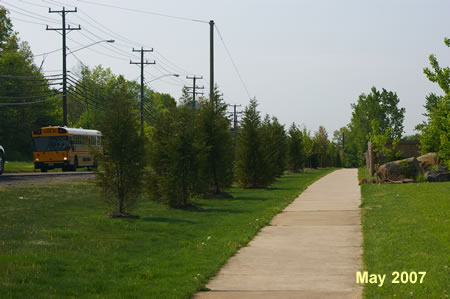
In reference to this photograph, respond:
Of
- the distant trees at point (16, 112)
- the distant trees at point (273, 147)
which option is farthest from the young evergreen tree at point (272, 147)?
the distant trees at point (16, 112)

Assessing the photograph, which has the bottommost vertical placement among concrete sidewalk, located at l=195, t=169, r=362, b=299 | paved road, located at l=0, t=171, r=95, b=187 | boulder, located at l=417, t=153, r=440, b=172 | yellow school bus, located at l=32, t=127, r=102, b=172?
concrete sidewalk, located at l=195, t=169, r=362, b=299

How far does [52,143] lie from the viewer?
4262cm

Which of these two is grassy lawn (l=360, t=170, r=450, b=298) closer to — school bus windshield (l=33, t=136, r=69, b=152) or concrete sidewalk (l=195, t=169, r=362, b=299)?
concrete sidewalk (l=195, t=169, r=362, b=299)

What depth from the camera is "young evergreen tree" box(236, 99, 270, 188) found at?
3219 cm

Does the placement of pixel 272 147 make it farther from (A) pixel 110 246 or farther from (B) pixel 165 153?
(A) pixel 110 246

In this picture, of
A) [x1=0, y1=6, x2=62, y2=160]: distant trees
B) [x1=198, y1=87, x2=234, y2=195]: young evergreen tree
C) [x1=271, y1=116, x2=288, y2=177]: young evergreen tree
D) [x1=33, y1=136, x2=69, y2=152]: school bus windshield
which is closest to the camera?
[x1=198, y1=87, x2=234, y2=195]: young evergreen tree

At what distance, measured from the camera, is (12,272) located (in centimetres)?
971

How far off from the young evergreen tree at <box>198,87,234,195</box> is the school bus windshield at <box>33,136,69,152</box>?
60.7ft

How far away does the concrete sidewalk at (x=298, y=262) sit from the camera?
865cm

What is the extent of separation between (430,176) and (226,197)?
1180cm

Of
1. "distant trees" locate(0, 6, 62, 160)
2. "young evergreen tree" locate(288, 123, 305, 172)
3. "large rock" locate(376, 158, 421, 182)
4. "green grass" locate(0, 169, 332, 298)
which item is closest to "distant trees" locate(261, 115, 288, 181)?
"large rock" locate(376, 158, 421, 182)

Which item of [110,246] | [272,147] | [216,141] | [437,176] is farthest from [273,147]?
[110,246]

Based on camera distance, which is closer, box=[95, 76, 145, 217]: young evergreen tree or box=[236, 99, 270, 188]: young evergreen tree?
box=[95, 76, 145, 217]: young evergreen tree

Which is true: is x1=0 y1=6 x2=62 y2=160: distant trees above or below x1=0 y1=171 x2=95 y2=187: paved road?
above
